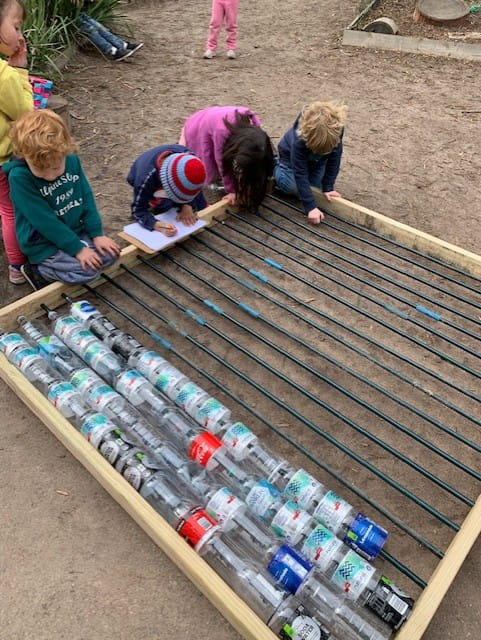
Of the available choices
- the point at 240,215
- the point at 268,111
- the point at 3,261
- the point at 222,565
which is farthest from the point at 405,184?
the point at 222,565

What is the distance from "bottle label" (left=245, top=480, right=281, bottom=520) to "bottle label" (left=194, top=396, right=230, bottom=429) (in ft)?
1.03

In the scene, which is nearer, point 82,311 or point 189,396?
point 189,396

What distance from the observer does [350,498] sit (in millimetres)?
1917

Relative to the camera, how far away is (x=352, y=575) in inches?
62.7

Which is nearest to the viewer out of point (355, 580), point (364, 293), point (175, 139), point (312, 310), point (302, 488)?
point (355, 580)

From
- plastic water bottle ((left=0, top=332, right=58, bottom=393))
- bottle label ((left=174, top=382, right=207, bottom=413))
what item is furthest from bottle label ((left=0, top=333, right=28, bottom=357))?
bottle label ((left=174, top=382, right=207, bottom=413))

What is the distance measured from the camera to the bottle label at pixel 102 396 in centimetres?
200

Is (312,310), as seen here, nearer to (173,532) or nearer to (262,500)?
(262,500)

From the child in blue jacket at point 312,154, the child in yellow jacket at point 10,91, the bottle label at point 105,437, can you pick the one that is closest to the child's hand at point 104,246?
the child in yellow jacket at point 10,91

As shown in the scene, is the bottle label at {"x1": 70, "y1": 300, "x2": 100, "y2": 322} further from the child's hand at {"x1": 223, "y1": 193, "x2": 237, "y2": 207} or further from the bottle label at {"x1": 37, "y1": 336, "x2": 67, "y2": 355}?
the child's hand at {"x1": 223, "y1": 193, "x2": 237, "y2": 207}

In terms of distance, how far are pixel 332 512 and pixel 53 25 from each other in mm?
5040

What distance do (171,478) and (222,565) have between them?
0.34m

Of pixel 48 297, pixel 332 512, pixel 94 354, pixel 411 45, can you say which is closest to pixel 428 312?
pixel 332 512

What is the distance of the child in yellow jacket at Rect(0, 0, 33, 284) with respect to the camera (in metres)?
2.29
